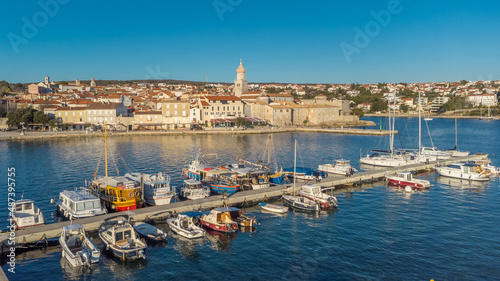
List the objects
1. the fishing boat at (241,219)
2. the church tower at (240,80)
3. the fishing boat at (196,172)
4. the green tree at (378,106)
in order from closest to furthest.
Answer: the fishing boat at (241,219) < the fishing boat at (196,172) < the church tower at (240,80) < the green tree at (378,106)

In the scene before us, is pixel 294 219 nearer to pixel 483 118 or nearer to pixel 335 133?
pixel 335 133

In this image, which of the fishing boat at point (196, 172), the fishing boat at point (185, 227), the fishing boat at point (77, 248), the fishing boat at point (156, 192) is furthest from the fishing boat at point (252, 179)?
the fishing boat at point (77, 248)

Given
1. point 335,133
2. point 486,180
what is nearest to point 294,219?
point 486,180

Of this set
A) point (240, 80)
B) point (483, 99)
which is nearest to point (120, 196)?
point (240, 80)

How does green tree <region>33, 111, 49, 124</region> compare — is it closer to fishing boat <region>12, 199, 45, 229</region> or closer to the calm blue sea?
the calm blue sea

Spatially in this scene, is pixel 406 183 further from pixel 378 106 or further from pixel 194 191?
pixel 378 106

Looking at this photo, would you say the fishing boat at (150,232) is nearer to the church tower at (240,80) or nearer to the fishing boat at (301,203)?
the fishing boat at (301,203)

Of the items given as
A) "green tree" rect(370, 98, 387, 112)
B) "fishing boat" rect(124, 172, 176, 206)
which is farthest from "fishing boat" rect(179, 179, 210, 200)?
"green tree" rect(370, 98, 387, 112)
